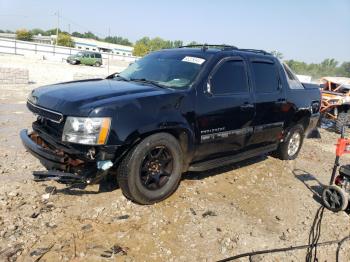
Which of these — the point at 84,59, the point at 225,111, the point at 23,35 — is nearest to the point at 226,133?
the point at 225,111

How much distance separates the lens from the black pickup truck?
3691 mm

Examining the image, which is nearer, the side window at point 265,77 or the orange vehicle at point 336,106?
the side window at point 265,77

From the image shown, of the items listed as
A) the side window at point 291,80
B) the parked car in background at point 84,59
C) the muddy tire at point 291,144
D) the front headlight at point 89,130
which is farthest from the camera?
the parked car in background at point 84,59

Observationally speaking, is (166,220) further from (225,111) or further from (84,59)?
(84,59)

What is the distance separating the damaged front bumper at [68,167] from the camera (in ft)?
12.1

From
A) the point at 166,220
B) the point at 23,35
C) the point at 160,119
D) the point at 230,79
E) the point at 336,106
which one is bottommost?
the point at 166,220

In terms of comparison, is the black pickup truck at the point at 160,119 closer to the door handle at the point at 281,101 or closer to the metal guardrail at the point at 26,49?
the door handle at the point at 281,101

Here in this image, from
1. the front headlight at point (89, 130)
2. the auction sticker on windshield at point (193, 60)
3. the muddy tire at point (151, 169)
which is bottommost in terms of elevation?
the muddy tire at point (151, 169)

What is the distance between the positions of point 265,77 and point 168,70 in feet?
5.75

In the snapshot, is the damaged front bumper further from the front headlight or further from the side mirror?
the side mirror

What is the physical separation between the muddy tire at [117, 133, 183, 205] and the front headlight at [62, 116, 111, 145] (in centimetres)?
43

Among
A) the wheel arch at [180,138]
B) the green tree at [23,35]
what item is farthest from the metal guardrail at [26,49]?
the wheel arch at [180,138]

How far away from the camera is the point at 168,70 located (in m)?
4.88

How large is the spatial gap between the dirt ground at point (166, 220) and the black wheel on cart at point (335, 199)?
11 cm
